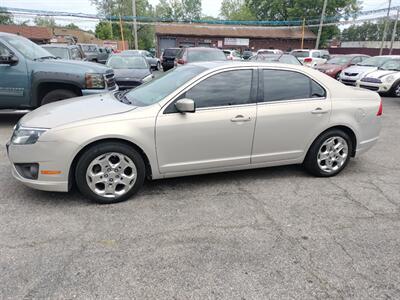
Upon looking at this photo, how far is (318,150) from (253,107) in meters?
1.15

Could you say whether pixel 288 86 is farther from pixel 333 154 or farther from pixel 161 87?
pixel 161 87

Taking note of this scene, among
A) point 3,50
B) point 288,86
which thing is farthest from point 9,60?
point 288,86

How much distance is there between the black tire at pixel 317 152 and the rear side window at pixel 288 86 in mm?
536

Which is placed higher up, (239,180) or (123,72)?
(123,72)

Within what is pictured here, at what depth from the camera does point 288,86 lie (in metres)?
4.01

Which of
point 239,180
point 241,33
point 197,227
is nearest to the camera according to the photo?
point 197,227

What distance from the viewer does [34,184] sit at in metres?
3.30

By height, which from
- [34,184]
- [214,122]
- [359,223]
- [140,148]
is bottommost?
[359,223]

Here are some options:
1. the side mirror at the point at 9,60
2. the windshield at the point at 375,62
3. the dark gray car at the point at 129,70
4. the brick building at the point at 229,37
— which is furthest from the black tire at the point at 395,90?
the brick building at the point at 229,37

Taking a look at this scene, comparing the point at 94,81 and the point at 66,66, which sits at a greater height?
the point at 66,66

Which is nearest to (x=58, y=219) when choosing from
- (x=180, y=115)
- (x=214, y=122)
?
(x=180, y=115)

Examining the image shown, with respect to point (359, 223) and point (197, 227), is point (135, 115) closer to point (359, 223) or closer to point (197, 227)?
point (197, 227)

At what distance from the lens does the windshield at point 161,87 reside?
12.0 feet

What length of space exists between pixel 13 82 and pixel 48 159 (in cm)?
383
